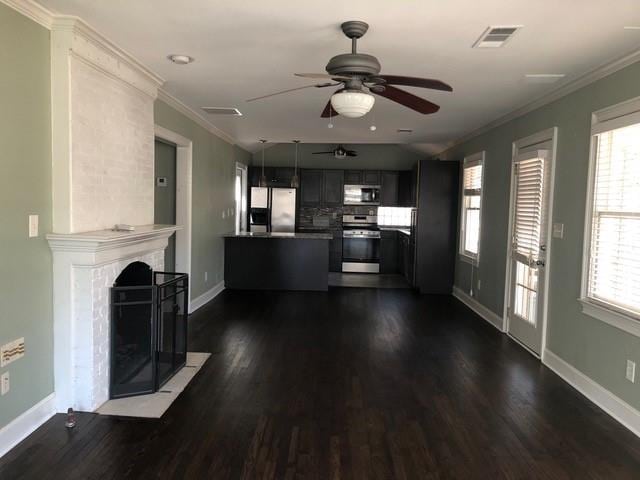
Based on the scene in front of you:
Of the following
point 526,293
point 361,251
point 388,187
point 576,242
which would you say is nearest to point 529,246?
point 526,293

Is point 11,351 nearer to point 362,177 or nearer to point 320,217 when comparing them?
point 320,217

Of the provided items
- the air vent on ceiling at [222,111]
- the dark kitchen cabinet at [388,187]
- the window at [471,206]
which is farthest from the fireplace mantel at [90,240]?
the dark kitchen cabinet at [388,187]

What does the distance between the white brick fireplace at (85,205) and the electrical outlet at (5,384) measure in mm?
403

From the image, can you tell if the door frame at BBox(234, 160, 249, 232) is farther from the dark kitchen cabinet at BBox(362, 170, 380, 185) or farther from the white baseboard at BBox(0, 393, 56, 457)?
the white baseboard at BBox(0, 393, 56, 457)

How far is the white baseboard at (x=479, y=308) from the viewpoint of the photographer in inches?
214

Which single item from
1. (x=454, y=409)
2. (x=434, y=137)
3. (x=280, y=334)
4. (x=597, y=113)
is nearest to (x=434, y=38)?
(x=597, y=113)

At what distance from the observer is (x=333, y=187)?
9945mm

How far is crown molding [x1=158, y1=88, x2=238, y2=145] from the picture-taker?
15.2ft

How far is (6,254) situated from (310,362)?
2.46m

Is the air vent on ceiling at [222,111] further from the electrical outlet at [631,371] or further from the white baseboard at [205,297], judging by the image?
the electrical outlet at [631,371]

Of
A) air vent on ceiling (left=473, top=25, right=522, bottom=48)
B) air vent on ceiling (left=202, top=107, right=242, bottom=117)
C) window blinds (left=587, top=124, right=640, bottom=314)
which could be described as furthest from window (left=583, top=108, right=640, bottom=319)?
air vent on ceiling (left=202, top=107, right=242, bottom=117)

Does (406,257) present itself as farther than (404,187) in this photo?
No

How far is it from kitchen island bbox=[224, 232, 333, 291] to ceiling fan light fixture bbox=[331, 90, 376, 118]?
487 cm

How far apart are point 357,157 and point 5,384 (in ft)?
27.8
